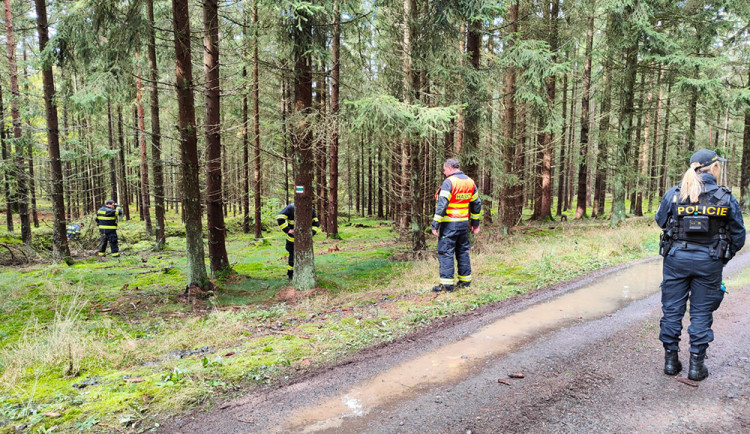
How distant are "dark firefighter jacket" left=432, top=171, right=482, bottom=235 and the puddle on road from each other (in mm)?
2043

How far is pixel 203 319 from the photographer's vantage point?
22.0 feet

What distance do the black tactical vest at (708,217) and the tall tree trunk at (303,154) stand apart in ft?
20.3

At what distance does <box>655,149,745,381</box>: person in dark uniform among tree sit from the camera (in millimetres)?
3652

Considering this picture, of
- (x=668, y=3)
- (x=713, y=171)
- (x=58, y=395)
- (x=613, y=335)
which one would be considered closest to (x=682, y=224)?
(x=713, y=171)

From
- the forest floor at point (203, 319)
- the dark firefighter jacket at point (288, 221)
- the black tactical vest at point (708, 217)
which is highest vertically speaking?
the black tactical vest at point (708, 217)

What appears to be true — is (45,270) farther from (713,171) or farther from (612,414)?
(713,171)

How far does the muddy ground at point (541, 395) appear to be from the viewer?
3.00 m

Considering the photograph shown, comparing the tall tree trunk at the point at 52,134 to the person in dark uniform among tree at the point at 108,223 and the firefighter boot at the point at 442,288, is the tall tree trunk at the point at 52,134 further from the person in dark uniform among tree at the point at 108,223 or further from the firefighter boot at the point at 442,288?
the firefighter boot at the point at 442,288

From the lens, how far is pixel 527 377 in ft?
12.2

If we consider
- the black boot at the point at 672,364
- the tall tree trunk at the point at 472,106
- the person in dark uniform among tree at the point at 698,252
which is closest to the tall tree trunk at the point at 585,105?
the tall tree trunk at the point at 472,106

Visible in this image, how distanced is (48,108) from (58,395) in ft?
39.6

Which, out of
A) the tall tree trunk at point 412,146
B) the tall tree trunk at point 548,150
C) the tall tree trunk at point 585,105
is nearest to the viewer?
the tall tree trunk at point 412,146

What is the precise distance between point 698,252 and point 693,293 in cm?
46

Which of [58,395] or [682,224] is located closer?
[58,395]
